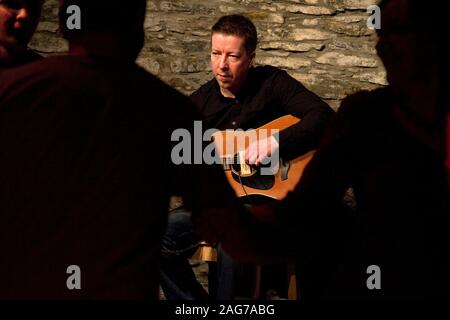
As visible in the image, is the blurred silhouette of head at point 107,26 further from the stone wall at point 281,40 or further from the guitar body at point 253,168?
the stone wall at point 281,40

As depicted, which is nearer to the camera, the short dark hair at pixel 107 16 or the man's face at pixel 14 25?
the short dark hair at pixel 107 16

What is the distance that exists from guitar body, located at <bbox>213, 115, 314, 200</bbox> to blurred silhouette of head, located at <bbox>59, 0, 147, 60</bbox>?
202 cm

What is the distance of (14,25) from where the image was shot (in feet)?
9.57

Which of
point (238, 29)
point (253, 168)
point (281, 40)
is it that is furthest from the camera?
point (281, 40)

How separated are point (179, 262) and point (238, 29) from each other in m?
1.22

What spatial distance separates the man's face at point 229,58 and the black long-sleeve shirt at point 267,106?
0.37ft

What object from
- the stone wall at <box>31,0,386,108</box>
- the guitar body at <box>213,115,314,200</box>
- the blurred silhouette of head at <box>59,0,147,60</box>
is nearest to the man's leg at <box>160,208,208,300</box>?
the guitar body at <box>213,115,314,200</box>

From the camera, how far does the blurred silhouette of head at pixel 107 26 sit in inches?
74.5

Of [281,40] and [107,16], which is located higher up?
[281,40]
